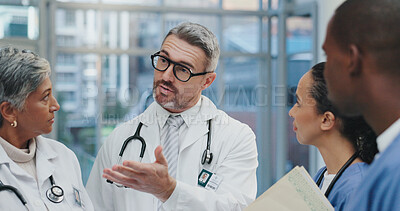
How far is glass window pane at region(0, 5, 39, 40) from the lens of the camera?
5285mm

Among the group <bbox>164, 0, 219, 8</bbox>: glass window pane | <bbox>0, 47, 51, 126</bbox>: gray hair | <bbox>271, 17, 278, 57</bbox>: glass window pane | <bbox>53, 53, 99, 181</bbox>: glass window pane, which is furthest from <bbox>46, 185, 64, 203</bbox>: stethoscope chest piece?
<bbox>271, 17, 278, 57</bbox>: glass window pane

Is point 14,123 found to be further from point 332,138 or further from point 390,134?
point 390,134

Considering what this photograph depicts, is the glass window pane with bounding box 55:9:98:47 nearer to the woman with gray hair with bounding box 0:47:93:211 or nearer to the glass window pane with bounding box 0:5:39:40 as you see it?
the glass window pane with bounding box 0:5:39:40

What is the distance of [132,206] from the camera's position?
191 cm

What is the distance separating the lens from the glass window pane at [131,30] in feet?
19.3

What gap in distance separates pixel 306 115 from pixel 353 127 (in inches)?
7.0

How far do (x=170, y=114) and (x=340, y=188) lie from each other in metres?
0.89

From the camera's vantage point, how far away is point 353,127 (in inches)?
61.6

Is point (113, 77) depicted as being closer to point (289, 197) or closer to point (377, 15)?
point (289, 197)

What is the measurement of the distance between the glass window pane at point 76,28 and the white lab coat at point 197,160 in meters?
3.92

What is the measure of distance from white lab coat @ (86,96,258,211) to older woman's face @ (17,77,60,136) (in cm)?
33

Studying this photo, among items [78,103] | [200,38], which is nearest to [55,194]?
[200,38]

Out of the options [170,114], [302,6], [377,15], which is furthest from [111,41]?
[377,15]

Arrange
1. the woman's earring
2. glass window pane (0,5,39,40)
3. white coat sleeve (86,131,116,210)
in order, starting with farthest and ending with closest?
1. glass window pane (0,5,39,40)
2. white coat sleeve (86,131,116,210)
3. the woman's earring
